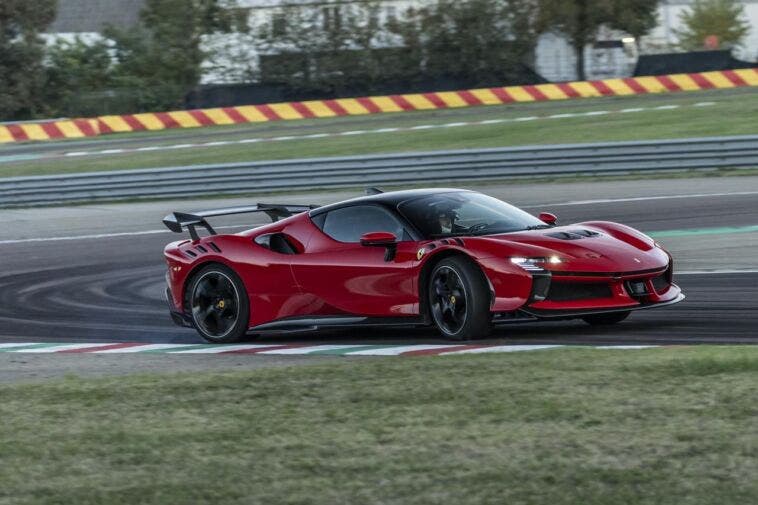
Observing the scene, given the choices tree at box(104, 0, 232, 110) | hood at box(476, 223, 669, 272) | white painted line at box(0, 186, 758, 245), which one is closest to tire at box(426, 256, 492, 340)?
hood at box(476, 223, 669, 272)

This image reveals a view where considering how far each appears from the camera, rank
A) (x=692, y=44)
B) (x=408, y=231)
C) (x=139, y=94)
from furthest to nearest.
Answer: (x=692, y=44) → (x=139, y=94) → (x=408, y=231)

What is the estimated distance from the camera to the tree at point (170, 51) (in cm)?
4134

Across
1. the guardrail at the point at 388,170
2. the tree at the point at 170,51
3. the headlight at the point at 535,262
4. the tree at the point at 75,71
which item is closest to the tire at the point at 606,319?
the headlight at the point at 535,262

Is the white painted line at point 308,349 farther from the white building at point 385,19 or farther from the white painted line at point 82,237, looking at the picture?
the white building at point 385,19

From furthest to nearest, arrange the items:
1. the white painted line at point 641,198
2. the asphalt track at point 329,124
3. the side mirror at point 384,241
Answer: the asphalt track at point 329,124
the white painted line at point 641,198
the side mirror at point 384,241

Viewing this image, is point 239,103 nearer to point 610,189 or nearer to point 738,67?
point 738,67

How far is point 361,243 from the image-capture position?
33.9 feet

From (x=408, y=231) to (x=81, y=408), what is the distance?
346 centimetres

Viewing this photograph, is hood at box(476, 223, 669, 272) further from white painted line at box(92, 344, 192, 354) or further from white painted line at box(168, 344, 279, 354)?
white painted line at box(92, 344, 192, 354)

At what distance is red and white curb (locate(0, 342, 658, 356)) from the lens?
943 cm

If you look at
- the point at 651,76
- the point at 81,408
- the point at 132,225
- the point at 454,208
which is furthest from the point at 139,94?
the point at 81,408

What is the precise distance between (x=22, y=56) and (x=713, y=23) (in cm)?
2574

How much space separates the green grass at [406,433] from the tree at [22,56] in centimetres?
3655

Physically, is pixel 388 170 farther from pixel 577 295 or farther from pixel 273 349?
pixel 577 295
